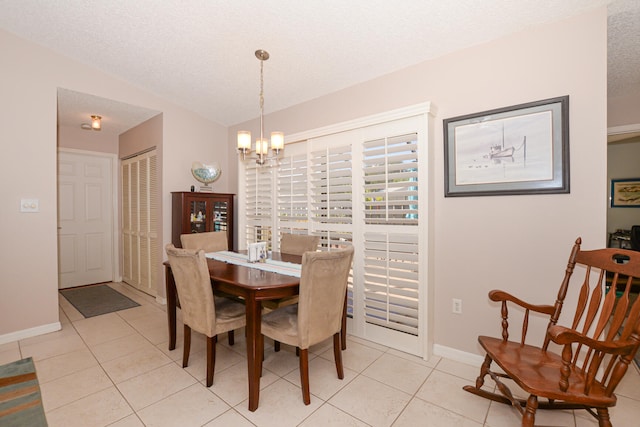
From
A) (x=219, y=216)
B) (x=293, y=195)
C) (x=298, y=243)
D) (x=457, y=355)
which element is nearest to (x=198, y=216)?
(x=219, y=216)

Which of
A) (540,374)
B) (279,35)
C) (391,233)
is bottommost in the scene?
(540,374)

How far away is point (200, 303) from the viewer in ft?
6.56

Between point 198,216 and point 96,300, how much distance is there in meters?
1.84

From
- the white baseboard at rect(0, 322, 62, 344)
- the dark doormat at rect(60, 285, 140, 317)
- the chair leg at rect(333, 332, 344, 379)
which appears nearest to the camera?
the chair leg at rect(333, 332, 344, 379)

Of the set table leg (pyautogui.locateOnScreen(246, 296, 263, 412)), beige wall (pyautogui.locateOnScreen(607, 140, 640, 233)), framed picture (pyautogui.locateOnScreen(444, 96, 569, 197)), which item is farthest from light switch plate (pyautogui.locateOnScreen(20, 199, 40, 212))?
beige wall (pyautogui.locateOnScreen(607, 140, 640, 233))

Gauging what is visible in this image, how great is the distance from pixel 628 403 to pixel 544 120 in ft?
6.19

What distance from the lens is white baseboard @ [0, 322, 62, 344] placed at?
2.69 meters

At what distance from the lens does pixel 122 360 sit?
93.4 inches

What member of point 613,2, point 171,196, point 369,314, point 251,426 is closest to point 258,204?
point 171,196

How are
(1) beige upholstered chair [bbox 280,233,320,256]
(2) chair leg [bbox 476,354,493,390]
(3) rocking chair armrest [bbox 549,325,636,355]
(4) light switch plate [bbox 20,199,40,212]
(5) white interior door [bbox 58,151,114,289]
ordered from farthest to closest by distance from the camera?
(5) white interior door [bbox 58,151,114,289]
(1) beige upholstered chair [bbox 280,233,320,256]
(4) light switch plate [bbox 20,199,40,212]
(2) chair leg [bbox 476,354,493,390]
(3) rocking chair armrest [bbox 549,325,636,355]

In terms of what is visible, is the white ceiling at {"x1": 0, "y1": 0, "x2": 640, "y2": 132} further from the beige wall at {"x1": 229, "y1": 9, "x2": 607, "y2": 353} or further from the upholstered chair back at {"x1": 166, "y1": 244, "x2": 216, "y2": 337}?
the upholstered chair back at {"x1": 166, "y1": 244, "x2": 216, "y2": 337}

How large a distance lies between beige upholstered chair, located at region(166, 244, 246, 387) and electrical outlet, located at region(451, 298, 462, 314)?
169 cm

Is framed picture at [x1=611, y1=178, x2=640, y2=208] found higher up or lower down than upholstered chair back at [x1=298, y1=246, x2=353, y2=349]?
higher up

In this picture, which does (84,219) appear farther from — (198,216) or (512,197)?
(512,197)
